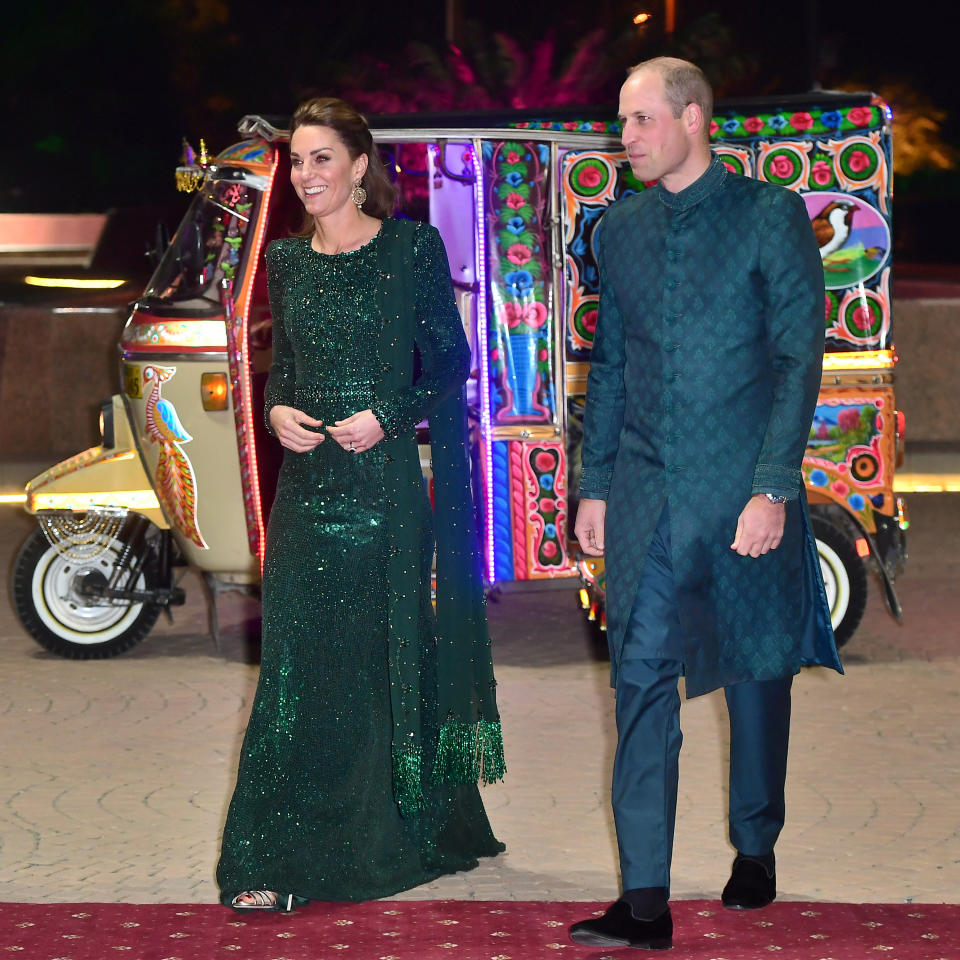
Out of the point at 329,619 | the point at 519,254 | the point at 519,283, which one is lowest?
the point at 329,619

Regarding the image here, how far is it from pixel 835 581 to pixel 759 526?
14.2 ft

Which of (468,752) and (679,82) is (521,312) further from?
(679,82)

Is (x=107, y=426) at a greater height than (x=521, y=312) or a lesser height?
lesser

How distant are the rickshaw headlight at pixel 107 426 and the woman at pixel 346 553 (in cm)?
383

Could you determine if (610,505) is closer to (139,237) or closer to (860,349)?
(860,349)

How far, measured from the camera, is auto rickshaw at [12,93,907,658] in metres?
8.27

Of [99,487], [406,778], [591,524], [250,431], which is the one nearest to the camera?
[591,524]

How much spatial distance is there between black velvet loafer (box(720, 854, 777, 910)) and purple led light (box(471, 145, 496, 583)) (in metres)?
3.65

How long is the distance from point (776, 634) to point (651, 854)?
61 cm

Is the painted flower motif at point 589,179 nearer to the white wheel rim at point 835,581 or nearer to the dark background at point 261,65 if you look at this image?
the white wheel rim at point 835,581

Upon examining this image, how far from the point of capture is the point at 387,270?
4926 millimetres

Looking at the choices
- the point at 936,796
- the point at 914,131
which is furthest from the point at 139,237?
the point at 936,796

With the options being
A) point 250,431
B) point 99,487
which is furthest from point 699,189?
point 99,487

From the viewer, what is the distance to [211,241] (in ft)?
27.8
